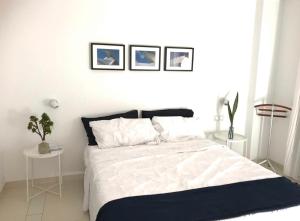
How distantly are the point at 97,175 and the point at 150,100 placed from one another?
56.9 inches

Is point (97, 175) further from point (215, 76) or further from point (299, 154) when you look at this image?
point (299, 154)

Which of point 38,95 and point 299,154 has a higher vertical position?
point 38,95

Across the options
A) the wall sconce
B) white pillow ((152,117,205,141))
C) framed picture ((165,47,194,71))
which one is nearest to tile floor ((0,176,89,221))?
the wall sconce

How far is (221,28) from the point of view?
11.8 feet

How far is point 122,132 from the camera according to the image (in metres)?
2.95

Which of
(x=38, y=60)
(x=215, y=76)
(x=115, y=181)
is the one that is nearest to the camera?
(x=115, y=181)

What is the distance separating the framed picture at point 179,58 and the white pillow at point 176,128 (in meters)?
0.69

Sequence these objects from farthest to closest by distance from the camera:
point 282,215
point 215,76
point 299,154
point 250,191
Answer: point 215,76 → point 299,154 → point 250,191 → point 282,215

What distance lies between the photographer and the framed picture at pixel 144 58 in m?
3.26

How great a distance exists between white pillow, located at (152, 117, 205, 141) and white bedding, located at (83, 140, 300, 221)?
0.13 metres

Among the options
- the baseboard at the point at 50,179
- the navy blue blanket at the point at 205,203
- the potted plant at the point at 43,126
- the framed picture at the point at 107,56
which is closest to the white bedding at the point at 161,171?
the navy blue blanket at the point at 205,203

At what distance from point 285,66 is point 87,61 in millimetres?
2769

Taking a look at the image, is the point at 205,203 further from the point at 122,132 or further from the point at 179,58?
the point at 179,58

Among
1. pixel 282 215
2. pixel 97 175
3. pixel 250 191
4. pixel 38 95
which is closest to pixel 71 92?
pixel 38 95
